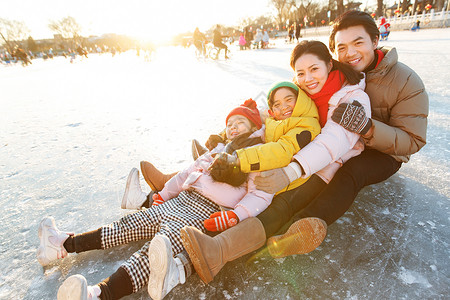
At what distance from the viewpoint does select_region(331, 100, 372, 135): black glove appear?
155cm

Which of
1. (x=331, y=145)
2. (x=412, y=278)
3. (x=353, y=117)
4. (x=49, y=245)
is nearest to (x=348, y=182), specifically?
(x=331, y=145)

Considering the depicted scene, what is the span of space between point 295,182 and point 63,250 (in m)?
1.47

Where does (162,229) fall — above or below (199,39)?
below

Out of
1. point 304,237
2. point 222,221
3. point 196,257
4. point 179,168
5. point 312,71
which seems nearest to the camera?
point 196,257

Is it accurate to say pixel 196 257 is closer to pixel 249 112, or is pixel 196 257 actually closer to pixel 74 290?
pixel 74 290

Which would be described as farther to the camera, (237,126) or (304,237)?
(237,126)

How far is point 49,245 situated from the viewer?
59.7 inches

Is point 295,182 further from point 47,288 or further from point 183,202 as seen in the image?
point 47,288

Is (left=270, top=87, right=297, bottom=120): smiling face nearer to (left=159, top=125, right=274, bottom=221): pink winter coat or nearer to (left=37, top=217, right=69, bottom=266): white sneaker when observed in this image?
(left=159, top=125, right=274, bottom=221): pink winter coat

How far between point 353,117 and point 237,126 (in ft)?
2.60

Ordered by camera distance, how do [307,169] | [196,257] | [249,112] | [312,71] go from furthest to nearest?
[249,112] → [312,71] → [307,169] → [196,257]

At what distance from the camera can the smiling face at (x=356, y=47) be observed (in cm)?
178

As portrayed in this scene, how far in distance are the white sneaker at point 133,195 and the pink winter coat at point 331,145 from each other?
1158 millimetres

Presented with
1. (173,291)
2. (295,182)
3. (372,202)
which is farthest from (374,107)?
(173,291)
